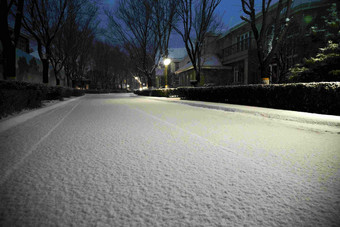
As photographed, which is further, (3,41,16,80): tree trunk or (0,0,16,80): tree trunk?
(3,41,16,80): tree trunk

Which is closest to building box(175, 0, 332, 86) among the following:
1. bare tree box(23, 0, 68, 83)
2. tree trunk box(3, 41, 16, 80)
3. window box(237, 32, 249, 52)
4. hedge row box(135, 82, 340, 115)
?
window box(237, 32, 249, 52)

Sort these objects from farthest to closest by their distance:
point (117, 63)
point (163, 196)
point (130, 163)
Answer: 1. point (117, 63)
2. point (130, 163)
3. point (163, 196)

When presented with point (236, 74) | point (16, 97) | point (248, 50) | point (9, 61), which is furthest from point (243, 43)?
point (16, 97)

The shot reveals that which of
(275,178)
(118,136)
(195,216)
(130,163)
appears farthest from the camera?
(118,136)

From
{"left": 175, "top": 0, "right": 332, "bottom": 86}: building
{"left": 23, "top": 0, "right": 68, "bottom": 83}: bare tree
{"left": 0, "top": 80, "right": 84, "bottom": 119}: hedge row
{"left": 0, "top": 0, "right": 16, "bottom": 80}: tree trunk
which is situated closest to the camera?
{"left": 0, "top": 80, "right": 84, "bottom": 119}: hedge row

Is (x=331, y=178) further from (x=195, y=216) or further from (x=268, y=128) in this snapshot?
(x=268, y=128)

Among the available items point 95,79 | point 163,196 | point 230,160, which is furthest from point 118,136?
point 95,79

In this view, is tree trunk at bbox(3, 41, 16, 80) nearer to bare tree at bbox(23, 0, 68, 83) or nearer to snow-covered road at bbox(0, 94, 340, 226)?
bare tree at bbox(23, 0, 68, 83)

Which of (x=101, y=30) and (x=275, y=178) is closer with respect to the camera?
(x=275, y=178)

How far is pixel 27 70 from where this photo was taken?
987 inches

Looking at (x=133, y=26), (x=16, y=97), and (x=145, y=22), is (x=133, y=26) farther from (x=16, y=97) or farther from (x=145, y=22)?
(x=16, y=97)

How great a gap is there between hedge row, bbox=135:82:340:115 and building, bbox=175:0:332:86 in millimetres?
6710

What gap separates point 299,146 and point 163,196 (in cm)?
346

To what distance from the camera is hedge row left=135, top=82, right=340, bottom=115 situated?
30.2 feet
